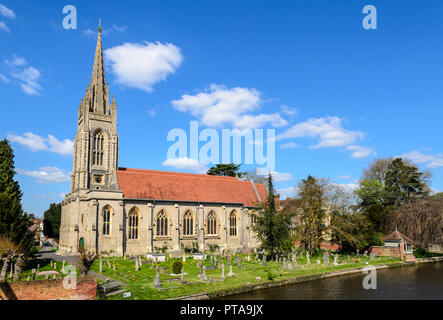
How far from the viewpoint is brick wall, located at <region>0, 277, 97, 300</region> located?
14.8 m

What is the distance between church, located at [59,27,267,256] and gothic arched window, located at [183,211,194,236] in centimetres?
13

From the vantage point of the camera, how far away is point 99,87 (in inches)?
1756

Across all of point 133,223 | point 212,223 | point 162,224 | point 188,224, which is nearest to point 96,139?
point 133,223

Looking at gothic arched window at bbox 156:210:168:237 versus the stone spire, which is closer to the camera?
gothic arched window at bbox 156:210:168:237

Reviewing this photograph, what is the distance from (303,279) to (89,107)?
33520mm

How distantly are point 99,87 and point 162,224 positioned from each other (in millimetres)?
20368

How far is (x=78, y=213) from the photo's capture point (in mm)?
38812

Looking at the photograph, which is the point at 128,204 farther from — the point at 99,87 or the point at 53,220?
the point at 53,220

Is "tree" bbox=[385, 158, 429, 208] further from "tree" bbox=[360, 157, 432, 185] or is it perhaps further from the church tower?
the church tower

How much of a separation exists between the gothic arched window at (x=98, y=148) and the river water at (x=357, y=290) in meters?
28.7

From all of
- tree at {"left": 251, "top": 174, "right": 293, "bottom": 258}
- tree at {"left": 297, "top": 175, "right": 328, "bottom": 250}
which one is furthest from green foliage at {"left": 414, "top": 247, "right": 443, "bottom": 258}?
tree at {"left": 251, "top": 174, "right": 293, "bottom": 258}
